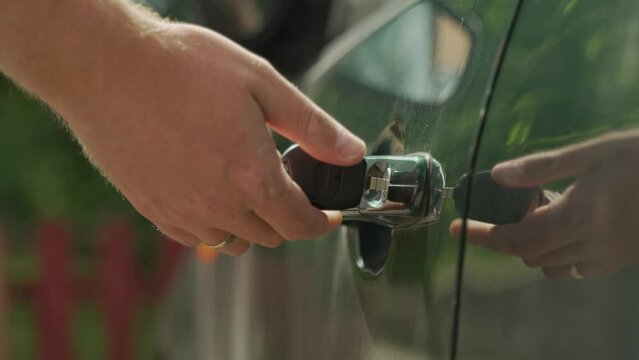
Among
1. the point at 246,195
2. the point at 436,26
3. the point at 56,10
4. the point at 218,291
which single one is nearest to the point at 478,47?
the point at 436,26

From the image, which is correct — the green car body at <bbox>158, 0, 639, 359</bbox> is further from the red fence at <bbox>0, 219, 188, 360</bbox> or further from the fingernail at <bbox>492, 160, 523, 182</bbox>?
the red fence at <bbox>0, 219, 188, 360</bbox>

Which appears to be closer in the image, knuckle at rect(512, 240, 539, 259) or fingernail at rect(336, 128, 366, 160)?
knuckle at rect(512, 240, 539, 259)

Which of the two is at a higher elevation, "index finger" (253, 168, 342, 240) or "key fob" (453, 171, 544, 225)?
"index finger" (253, 168, 342, 240)

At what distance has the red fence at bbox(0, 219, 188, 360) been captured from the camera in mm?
2053

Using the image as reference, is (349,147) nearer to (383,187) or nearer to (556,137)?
(383,187)

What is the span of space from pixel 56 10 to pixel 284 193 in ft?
0.78

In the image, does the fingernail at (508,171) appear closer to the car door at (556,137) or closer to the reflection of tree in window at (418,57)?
the car door at (556,137)

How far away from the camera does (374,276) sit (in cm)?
75

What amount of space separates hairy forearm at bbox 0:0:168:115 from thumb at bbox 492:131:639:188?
32cm

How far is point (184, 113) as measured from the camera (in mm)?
649

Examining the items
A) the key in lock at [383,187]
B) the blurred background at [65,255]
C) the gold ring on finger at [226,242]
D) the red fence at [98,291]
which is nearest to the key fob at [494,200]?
the key in lock at [383,187]

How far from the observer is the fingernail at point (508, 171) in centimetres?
49

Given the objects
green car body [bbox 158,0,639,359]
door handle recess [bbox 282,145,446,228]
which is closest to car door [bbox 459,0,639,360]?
green car body [bbox 158,0,639,359]

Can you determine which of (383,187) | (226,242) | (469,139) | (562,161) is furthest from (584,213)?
(226,242)
